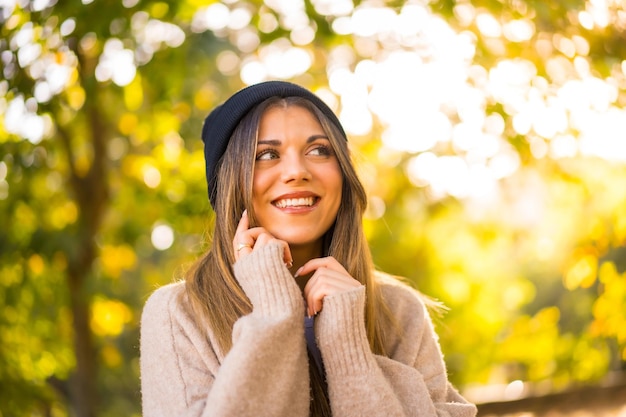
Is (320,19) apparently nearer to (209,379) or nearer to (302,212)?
(302,212)

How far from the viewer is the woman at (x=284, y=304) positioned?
2297 mm

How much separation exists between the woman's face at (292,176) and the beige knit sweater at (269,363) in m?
0.25

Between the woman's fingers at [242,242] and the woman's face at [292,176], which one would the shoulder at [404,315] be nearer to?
the woman's face at [292,176]

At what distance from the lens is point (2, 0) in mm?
3680

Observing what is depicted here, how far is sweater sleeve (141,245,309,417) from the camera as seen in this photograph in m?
2.19

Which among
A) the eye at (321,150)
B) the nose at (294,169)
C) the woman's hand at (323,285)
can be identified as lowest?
the woman's hand at (323,285)

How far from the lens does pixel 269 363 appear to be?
2.24m

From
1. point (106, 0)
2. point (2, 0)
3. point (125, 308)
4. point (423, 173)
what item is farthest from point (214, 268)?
point (125, 308)

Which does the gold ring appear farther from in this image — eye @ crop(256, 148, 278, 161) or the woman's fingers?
eye @ crop(256, 148, 278, 161)

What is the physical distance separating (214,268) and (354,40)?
7.29ft

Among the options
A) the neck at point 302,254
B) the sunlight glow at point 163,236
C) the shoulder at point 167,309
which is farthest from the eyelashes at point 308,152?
the sunlight glow at point 163,236

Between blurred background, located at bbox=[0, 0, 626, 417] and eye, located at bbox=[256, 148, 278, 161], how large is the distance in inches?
21.5

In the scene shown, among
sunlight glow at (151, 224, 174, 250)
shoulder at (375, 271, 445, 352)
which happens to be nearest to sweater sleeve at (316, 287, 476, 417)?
shoulder at (375, 271, 445, 352)

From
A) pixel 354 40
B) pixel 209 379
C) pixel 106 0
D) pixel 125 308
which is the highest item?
pixel 106 0
